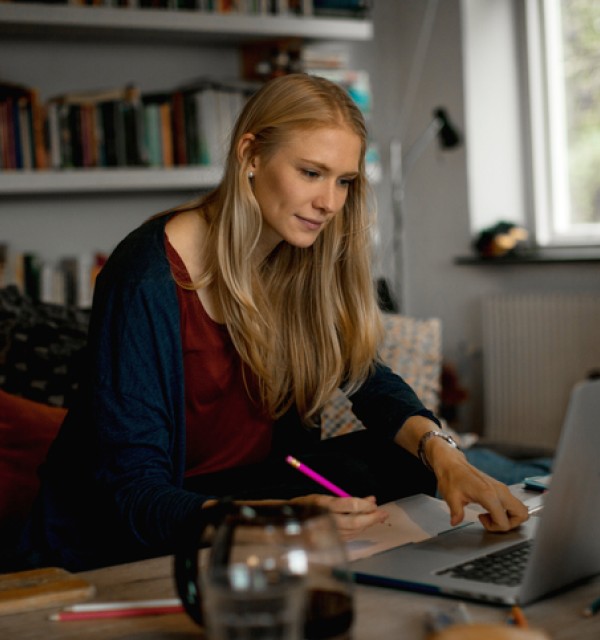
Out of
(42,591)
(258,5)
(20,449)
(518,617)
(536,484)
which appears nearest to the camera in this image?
(518,617)

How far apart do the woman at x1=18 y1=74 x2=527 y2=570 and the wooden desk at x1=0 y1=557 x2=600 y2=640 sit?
365 mm

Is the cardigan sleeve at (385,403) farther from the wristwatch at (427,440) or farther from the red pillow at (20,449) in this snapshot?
the red pillow at (20,449)

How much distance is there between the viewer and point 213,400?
5.49 feet

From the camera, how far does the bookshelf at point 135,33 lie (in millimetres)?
3135

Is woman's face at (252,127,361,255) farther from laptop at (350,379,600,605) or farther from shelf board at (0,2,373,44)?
shelf board at (0,2,373,44)

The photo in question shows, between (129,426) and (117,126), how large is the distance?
2118mm

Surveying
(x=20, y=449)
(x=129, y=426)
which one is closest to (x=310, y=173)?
(x=129, y=426)

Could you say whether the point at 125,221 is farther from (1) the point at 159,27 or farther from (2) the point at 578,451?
(2) the point at 578,451

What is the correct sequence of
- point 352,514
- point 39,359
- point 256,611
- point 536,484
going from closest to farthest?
point 256,611
point 352,514
point 536,484
point 39,359

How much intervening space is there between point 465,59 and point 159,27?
1.25 meters

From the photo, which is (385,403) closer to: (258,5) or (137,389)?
(137,389)

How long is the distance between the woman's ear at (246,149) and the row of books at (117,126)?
1705 mm

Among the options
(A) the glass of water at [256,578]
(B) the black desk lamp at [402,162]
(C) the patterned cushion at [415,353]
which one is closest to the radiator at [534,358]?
(B) the black desk lamp at [402,162]

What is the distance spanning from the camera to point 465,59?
3.93m
